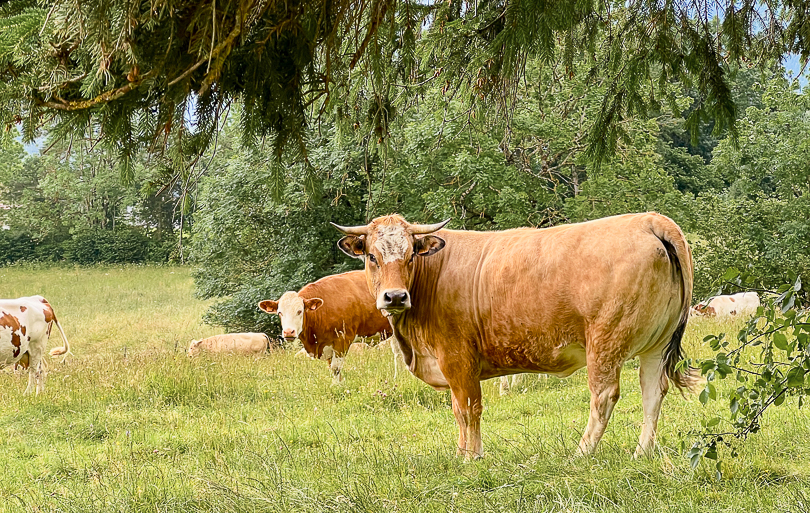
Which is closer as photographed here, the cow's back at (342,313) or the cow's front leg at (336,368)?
the cow's front leg at (336,368)

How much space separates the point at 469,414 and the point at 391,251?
49.2 inches

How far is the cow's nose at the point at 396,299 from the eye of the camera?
4.89 meters

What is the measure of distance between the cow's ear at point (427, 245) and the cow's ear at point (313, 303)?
5.16m

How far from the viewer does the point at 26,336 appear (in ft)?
32.9

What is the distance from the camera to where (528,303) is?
4.92 m

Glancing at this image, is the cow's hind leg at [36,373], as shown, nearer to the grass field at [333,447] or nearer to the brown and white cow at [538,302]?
the grass field at [333,447]

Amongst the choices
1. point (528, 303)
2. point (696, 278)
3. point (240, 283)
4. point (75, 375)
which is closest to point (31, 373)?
point (75, 375)

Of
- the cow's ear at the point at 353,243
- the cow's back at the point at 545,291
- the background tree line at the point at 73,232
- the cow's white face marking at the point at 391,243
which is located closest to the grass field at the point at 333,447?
the cow's back at the point at 545,291

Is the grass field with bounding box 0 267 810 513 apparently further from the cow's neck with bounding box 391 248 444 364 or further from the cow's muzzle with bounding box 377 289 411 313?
the cow's muzzle with bounding box 377 289 411 313

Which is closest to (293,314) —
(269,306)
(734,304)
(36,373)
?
(269,306)

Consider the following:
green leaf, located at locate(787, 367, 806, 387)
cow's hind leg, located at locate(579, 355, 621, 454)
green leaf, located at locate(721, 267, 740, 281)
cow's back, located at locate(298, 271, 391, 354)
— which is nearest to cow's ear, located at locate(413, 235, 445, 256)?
cow's hind leg, located at locate(579, 355, 621, 454)

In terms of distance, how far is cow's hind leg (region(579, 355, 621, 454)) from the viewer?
4.58m

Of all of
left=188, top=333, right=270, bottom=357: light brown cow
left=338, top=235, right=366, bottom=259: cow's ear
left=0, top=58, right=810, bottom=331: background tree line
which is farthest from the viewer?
left=0, top=58, right=810, bottom=331: background tree line

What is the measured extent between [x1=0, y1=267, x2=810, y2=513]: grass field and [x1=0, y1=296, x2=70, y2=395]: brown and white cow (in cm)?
30
